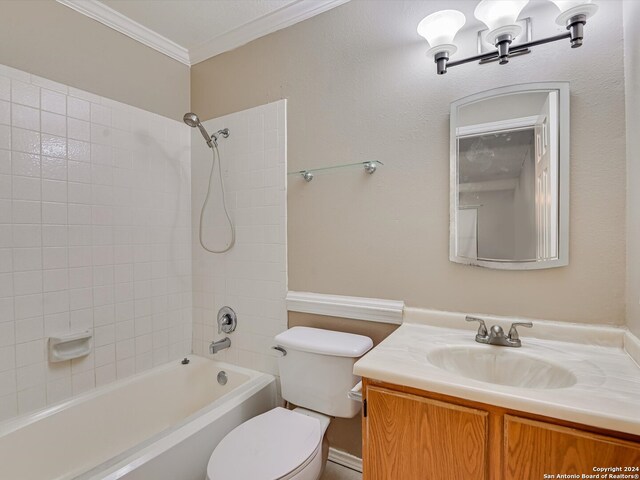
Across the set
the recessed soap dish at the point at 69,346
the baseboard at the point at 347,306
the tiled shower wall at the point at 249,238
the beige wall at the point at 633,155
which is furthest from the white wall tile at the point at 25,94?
the beige wall at the point at 633,155

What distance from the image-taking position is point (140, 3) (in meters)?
1.67

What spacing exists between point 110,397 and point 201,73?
2.10m

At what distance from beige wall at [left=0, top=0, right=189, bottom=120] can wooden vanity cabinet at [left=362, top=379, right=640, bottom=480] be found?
2057mm

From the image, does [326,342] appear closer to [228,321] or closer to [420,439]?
[420,439]

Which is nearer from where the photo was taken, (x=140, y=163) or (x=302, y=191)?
(x=302, y=191)

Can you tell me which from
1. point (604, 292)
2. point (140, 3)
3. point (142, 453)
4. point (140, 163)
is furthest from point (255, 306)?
point (140, 3)

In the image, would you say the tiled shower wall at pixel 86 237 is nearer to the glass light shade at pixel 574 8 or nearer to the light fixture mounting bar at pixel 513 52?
the light fixture mounting bar at pixel 513 52

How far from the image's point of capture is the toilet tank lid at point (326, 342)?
135cm

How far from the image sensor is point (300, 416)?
4.52 ft

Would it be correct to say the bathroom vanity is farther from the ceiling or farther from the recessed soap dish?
the ceiling

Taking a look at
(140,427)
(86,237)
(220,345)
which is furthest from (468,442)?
(86,237)

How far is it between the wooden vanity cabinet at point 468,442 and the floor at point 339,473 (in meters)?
0.67

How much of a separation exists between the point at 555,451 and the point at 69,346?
2016 millimetres

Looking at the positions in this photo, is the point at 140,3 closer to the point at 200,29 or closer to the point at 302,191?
the point at 200,29
